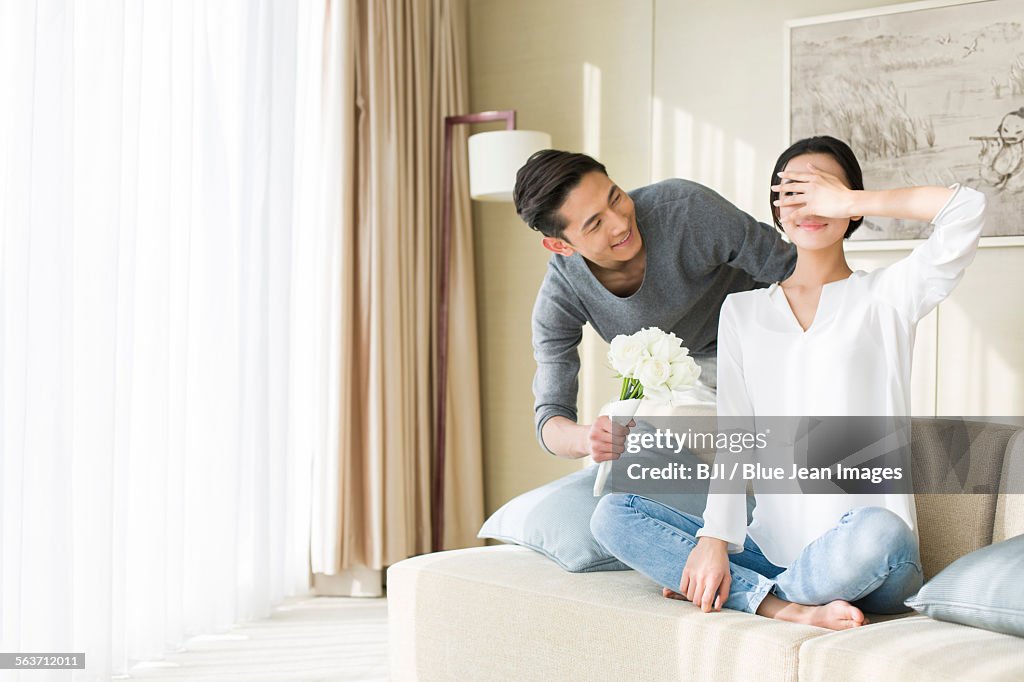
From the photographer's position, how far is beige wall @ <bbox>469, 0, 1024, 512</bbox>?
3.22 m

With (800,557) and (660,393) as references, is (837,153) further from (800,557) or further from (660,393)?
(800,557)

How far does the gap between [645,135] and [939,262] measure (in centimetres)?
225

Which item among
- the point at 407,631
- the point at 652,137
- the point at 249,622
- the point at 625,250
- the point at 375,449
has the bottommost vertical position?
the point at 249,622

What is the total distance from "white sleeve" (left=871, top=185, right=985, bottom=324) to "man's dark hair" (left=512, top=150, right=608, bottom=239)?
0.69 meters

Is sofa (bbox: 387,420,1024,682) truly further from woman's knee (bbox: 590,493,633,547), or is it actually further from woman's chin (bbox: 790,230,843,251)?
woman's chin (bbox: 790,230,843,251)

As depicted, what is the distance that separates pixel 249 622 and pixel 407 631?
1195 millimetres

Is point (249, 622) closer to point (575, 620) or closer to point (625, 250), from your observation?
point (575, 620)

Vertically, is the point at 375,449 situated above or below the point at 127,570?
above

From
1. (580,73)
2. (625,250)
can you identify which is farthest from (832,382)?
(580,73)

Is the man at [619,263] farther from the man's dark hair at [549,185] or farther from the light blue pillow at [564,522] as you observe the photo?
the light blue pillow at [564,522]

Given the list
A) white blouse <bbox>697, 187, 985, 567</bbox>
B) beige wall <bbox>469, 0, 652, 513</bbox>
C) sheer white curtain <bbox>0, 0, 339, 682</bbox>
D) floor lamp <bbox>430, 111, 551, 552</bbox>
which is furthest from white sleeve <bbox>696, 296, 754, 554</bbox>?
beige wall <bbox>469, 0, 652, 513</bbox>

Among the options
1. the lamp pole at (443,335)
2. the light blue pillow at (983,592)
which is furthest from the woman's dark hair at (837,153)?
the lamp pole at (443,335)

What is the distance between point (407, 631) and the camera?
84.7 inches

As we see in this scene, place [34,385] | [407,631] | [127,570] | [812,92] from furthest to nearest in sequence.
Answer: [812,92] → [127,570] → [34,385] → [407,631]
